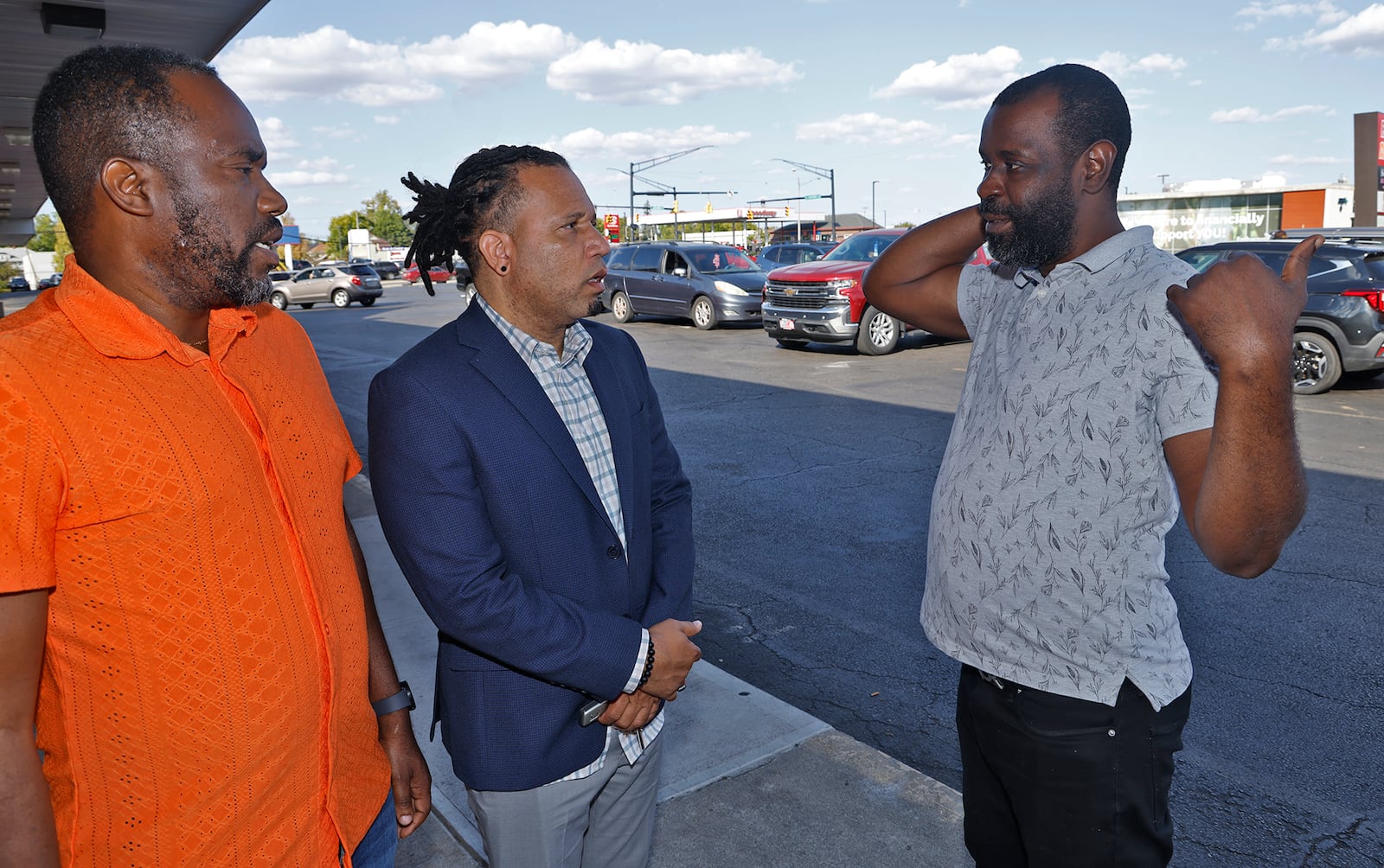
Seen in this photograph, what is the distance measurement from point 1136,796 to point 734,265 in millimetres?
18550

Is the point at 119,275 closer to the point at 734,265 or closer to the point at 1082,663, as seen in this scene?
the point at 1082,663

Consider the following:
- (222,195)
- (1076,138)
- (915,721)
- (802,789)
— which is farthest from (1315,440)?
(222,195)

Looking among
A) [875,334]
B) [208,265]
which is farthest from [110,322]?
[875,334]

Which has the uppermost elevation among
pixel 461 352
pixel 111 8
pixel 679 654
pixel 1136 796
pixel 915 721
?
pixel 111 8

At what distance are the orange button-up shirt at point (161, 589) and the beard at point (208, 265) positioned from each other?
0.09 m

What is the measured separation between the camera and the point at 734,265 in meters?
20.0

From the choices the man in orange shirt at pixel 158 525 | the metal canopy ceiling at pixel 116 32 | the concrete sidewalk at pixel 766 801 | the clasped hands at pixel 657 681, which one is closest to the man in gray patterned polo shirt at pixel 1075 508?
the clasped hands at pixel 657 681

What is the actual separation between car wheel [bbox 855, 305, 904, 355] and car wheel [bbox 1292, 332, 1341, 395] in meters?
5.43

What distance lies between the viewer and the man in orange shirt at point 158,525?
1.28 m

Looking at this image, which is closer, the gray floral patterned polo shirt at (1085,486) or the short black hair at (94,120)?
the short black hair at (94,120)

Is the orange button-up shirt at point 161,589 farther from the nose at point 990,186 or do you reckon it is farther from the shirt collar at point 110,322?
the nose at point 990,186

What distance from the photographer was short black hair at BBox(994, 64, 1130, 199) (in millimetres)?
2070

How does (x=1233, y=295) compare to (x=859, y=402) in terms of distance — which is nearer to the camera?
(x=1233, y=295)

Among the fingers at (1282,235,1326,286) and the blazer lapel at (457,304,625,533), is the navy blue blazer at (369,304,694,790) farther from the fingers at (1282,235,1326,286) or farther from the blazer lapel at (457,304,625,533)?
the fingers at (1282,235,1326,286)
